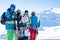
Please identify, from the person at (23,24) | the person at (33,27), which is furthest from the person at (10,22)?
the person at (33,27)

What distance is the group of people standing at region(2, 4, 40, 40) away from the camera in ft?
21.2

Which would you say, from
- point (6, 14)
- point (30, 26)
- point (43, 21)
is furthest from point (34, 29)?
point (43, 21)

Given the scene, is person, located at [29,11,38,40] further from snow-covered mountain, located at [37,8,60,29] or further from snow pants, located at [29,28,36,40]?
snow-covered mountain, located at [37,8,60,29]

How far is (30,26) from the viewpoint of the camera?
6.89 meters

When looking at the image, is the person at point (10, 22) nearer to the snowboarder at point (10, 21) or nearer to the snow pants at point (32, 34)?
the snowboarder at point (10, 21)

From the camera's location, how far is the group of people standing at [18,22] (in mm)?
6449

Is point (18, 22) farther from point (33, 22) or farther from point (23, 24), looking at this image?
point (33, 22)

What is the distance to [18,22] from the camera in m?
6.59

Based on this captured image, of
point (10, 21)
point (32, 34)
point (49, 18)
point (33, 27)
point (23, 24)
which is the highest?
point (10, 21)

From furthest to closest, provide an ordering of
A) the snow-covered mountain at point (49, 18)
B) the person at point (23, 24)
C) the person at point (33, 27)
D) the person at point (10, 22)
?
the snow-covered mountain at point (49, 18) < the person at point (33, 27) < the person at point (23, 24) < the person at point (10, 22)

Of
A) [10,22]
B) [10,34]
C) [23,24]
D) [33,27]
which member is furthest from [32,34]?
[10,22]

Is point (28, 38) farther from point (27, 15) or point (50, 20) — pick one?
point (50, 20)

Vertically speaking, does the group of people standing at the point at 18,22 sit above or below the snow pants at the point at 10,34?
above

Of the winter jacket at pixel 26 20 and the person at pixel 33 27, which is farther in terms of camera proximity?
the person at pixel 33 27
